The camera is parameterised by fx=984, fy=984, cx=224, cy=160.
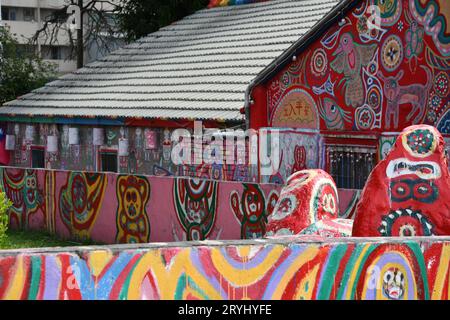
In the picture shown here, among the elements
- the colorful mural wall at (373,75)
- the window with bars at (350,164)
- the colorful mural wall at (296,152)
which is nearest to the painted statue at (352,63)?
the colorful mural wall at (373,75)

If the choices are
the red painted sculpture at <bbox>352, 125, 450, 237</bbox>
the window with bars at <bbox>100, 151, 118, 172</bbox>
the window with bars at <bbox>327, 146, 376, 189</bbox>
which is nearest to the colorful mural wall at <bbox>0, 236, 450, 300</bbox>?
the red painted sculpture at <bbox>352, 125, 450, 237</bbox>

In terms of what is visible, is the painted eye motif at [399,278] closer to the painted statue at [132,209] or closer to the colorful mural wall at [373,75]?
the colorful mural wall at [373,75]

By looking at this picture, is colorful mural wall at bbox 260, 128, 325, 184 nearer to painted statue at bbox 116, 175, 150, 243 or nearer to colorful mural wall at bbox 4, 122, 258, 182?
colorful mural wall at bbox 4, 122, 258, 182

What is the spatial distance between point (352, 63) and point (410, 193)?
823 centimetres

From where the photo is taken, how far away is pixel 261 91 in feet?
57.9

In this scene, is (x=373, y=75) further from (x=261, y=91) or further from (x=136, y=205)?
(x=136, y=205)

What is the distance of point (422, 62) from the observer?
14875 mm

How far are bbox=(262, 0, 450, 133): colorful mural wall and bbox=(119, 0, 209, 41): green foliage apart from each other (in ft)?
43.7

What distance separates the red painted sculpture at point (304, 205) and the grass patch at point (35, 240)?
795 centimetres

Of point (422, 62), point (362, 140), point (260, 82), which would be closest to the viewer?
point (422, 62)

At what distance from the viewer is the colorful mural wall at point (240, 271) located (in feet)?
18.9

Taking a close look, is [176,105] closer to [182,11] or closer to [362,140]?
[362,140]
